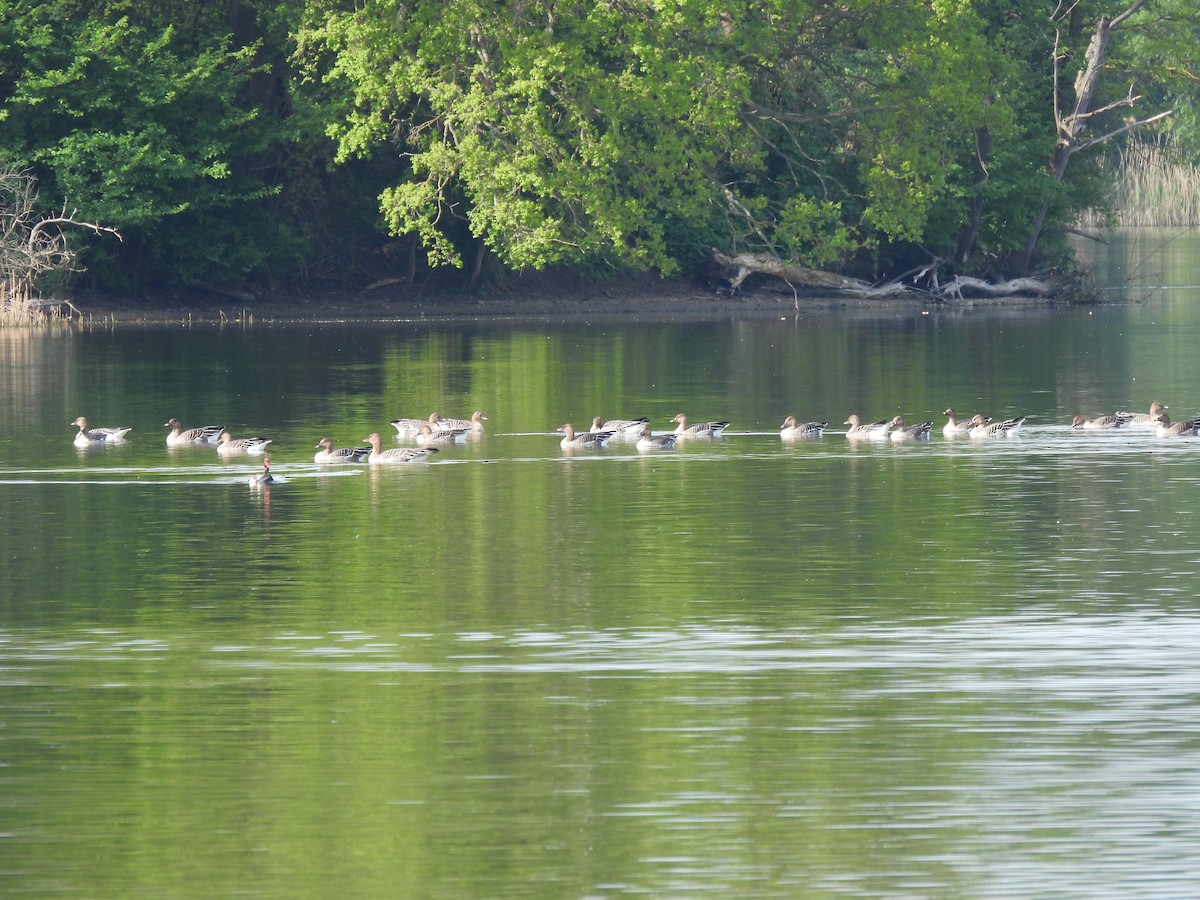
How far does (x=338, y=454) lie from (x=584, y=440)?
13.3ft

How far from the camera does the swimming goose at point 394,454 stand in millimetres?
32625

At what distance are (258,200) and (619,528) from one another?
1867 inches

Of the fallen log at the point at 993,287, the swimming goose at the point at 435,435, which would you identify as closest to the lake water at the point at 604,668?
the swimming goose at the point at 435,435

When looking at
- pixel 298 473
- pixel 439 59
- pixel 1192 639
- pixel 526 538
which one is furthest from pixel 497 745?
pixel 439 59

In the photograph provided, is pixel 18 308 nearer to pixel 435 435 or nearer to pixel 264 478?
pixel 435 435

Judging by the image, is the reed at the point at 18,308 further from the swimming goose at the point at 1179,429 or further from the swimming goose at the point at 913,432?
the swimming goose at the point at 1179,429

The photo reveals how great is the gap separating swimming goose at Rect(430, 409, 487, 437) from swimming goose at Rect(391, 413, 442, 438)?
0.07 m

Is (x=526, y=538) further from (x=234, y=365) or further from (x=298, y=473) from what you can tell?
(x=234, y=365)

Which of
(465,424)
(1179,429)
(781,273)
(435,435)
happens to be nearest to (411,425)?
(435,435)

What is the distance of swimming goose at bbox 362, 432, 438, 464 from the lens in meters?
32.6

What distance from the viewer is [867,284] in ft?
252

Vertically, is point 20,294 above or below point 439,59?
below

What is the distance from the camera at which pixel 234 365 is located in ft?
168

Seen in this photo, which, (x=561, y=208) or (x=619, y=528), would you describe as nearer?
(x=619, y=528)
